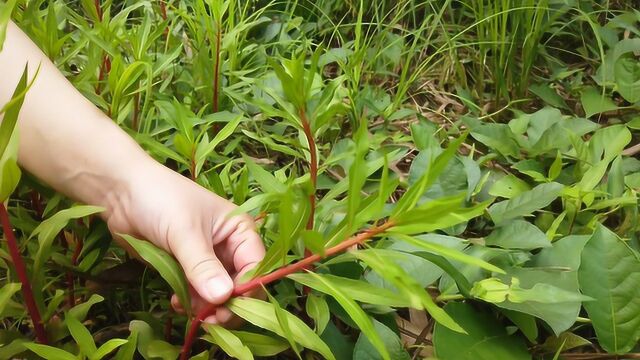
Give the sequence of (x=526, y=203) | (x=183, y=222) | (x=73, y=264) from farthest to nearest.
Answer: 1. (x=526, y=203)
2. (x=73, y=264)
3. (x=183, y=222)

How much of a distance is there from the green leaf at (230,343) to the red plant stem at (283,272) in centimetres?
2

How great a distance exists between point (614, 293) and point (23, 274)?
0.68 metres

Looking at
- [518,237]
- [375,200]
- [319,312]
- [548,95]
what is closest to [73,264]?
[319,312]

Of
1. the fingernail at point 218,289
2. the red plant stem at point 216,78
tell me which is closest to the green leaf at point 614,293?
the fingernail at point 218,289

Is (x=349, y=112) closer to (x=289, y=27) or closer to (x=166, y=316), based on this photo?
(x=289, y=27)

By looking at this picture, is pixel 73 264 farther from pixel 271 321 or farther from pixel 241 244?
pixel 271 321

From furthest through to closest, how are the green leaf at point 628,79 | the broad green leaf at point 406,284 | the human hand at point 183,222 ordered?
the green leaf at point 628,79 → the human hand at point 183,222 → the broad green leaf at point 406,284

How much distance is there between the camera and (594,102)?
1.30 m

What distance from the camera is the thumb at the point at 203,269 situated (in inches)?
25.2

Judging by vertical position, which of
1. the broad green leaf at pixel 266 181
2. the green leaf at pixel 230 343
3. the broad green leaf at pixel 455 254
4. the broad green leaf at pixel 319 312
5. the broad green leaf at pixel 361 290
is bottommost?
the broad green leaf at pixel 319 312

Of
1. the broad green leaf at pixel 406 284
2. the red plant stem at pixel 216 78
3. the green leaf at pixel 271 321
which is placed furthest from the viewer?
the red plant stem at pixel 216 78

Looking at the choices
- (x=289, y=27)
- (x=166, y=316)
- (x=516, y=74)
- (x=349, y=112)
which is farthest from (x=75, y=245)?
(x=516, y=74)

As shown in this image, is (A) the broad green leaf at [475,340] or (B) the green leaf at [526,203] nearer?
(A) the broad green leaf at [475,340]

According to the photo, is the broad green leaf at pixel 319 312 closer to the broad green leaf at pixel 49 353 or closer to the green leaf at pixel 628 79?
the broad green leaf at pixel 49 353
